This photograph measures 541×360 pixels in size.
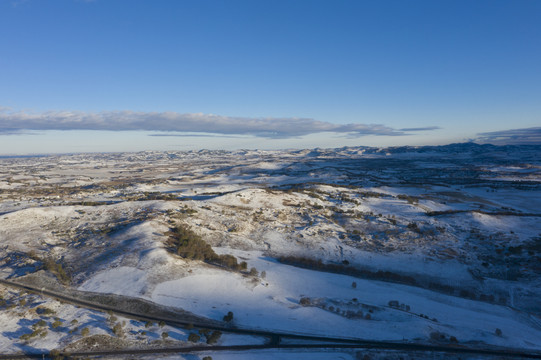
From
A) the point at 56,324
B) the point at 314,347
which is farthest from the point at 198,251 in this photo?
the point at 314,347

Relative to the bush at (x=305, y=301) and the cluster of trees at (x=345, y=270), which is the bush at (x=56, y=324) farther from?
the cluster of trees at (x=345, y=270)

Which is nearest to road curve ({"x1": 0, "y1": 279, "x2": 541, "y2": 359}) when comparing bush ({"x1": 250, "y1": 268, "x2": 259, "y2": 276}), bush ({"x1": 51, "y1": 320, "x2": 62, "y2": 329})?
bush ({"x1": 51, "y1": 320, "x2": 62, "y2": 329})

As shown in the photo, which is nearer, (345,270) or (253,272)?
(253,272)

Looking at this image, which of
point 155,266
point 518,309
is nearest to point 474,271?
point 518,309

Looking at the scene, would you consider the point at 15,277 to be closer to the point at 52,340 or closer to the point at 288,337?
the point at 52,340

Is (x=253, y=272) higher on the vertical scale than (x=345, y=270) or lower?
higher

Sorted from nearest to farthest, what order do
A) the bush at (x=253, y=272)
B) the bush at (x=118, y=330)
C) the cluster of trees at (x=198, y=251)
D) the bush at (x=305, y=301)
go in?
the bush at (x=118, y=330) < the bush at (x=305, y=301) < the bush at (x=253, y=272) < the cluster of trees at (x=198, y=251)

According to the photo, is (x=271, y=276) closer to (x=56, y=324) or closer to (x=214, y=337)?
(x=214, y=337)

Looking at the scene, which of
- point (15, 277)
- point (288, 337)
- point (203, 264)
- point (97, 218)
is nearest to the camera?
point (288, 337)

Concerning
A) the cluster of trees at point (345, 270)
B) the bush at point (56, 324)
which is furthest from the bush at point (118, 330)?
the cluster of trees at point (345, 270)

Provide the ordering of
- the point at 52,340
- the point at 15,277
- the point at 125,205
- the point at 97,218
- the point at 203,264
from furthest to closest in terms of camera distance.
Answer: the point at 125,205, the point at 97,218, the point at 203,264, the point at 15,277, the point at 52,340

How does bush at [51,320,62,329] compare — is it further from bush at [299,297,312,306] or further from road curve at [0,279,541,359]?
bush at [299,297,312,306]
